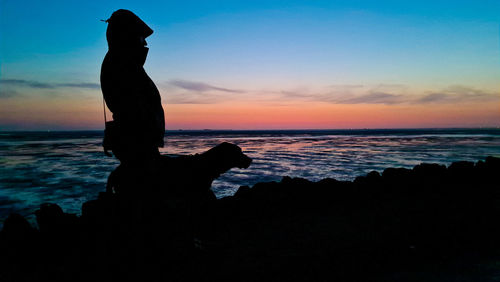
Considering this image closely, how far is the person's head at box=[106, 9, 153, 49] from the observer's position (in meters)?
2.41

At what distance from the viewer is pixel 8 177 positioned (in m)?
11.9

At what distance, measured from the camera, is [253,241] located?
392 cm

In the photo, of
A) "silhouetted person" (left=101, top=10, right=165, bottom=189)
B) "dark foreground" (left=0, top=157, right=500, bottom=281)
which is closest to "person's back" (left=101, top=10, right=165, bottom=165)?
"silhouetted person" (left=101, top=10, right=165, bottom=189)

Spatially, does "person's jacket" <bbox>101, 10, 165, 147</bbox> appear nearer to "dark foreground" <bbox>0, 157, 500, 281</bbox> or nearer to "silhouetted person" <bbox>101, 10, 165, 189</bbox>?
"silhouetted person" <bbox>101, 10, 165, 189</bbox>

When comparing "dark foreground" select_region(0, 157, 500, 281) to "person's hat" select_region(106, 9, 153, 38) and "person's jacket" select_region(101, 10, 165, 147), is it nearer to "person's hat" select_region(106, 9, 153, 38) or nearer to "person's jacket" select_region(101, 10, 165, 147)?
"person's jacket" select_region(101, 10, 165, 147)

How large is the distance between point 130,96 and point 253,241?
259 cm

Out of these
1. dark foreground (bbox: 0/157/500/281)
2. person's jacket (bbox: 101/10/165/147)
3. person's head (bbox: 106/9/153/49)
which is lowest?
dark foreground (bbox: 0/157/500/281)

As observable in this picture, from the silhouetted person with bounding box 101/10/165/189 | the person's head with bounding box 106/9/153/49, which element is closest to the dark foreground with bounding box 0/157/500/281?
the silhouetted person with bounding box 101/10/165/189

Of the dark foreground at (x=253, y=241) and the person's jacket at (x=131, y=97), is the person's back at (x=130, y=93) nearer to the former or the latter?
the person's jacket at (x=131, y=97)

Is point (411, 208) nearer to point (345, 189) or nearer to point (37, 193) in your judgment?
point (345, 189)

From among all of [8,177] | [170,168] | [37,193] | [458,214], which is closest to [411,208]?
[458,214]

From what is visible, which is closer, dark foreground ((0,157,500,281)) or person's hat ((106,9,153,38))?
person's hat ((106,9,153,38))

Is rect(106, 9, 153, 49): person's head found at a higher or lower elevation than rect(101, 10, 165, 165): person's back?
higher

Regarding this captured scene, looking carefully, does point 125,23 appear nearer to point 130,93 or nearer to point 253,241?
point 130,93
